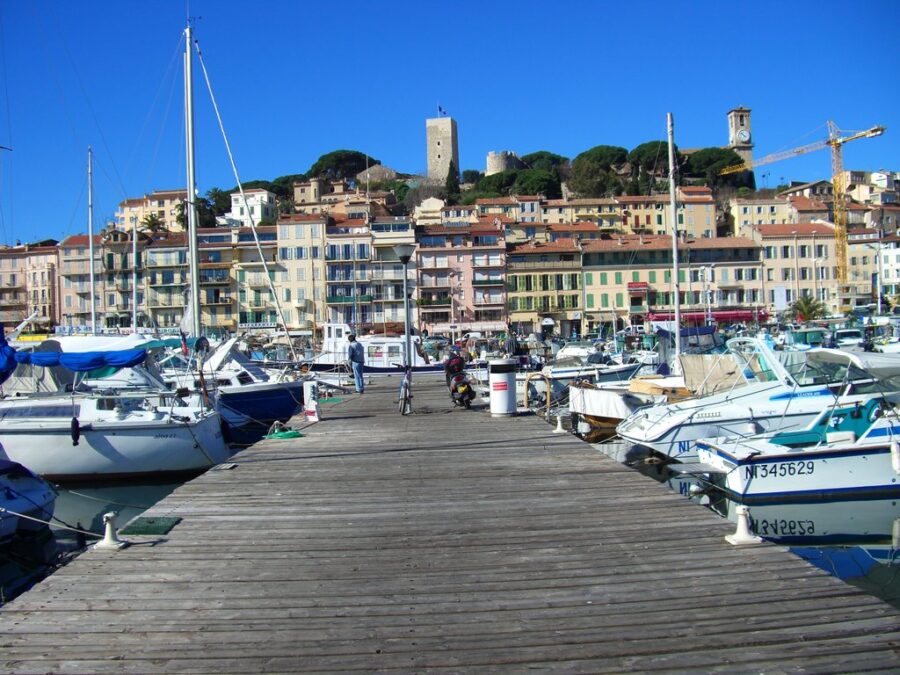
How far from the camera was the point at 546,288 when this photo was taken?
264 feet

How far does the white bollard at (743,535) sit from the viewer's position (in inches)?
267

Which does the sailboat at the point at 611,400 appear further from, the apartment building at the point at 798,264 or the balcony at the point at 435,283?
the apartment building at the point at 798,264

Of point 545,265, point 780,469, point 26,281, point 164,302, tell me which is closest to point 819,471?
point 780,469

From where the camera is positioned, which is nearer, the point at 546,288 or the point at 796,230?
the point at 546,288

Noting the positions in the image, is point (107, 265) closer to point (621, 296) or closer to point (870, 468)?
point (621, 296)

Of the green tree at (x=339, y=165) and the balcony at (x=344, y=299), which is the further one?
the green tree at (x=339, y=165)

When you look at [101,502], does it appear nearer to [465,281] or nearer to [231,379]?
[231,379]

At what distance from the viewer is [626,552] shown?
22.2 feet

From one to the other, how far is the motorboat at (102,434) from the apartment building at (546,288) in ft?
206

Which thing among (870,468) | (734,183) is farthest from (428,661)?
(734,183)

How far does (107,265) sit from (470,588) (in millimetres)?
89069

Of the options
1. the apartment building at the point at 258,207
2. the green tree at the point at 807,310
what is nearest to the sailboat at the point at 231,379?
the green tree at the point at 807,310

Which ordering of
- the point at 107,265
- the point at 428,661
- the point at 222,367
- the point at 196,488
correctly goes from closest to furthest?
the point at 428,661 < the point at 196,488 < the point at 222,367 < the point at 107,265

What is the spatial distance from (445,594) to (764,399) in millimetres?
12513
